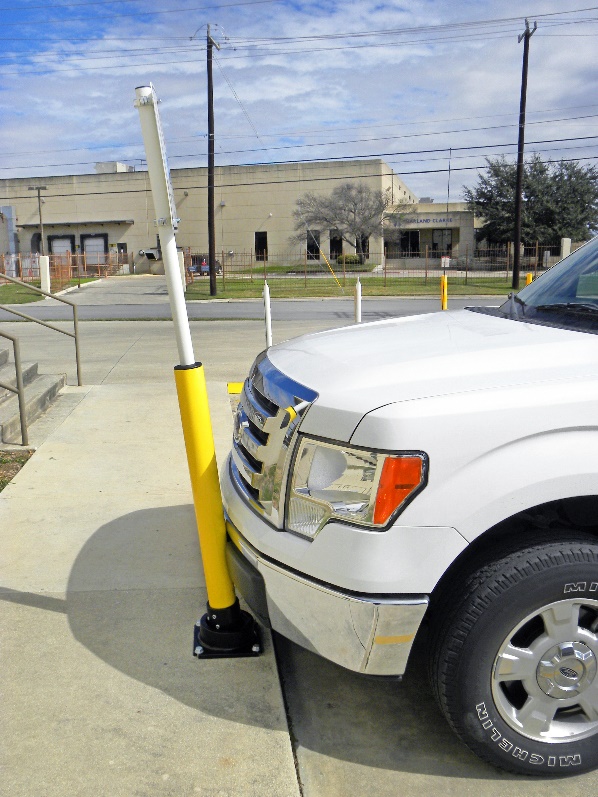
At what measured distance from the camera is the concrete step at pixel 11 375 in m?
7.17

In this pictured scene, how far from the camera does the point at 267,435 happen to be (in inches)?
107

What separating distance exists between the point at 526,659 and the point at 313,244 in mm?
59694

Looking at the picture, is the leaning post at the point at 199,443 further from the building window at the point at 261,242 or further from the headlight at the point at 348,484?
the building window at the point at 261,242

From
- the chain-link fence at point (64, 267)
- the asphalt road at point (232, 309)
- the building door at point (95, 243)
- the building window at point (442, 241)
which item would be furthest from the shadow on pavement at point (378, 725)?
the building door at point (95, 243)

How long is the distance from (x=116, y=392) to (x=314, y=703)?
621cm

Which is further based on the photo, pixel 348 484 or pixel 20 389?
pixel 20 389

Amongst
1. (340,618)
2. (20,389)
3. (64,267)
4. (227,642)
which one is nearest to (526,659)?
(340,618)

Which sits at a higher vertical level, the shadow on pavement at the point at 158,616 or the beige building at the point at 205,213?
the beige building at the point at 205,213

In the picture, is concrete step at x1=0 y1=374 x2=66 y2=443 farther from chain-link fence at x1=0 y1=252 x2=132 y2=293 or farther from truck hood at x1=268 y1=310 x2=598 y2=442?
chain-link fence at x1=0 y1=252 x2=132 y2=293

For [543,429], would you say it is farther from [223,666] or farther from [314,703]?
[223,666]

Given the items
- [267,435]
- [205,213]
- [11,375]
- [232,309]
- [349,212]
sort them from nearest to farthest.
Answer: [267,435], [11,375], [232,309], [349,212], [205,213]

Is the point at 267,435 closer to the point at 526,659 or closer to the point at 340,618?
the point at 340,618

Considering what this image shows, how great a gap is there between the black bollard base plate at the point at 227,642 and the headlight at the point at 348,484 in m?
1.04

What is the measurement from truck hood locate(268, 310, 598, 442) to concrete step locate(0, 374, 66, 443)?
409cm
